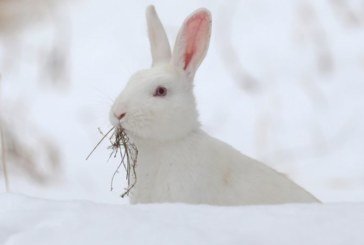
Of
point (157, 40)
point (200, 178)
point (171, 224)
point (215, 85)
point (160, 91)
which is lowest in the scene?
point (171, 224)

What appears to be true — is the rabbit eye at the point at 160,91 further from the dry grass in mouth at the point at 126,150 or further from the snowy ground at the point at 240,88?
the snowy ground at the point at 240,88

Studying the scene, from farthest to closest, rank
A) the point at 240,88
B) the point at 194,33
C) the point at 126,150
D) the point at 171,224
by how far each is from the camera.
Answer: the point at 240,88
the point at 194,33
the point at 126,150
the point at 171,224

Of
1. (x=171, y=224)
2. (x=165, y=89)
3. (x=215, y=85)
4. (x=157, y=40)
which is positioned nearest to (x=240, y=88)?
(x=215, y=85)

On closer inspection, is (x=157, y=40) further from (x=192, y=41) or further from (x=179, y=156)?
(x=179, y=156)

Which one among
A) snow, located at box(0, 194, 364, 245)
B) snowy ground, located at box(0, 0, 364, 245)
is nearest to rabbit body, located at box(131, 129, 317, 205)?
snow, located at box(0, 194, 364, 245)

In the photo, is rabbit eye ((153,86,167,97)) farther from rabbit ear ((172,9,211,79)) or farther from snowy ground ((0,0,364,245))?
snowy ground ((0,0,364,245))

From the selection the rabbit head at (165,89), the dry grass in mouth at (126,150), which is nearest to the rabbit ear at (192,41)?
the rabbit head at (165,89)
